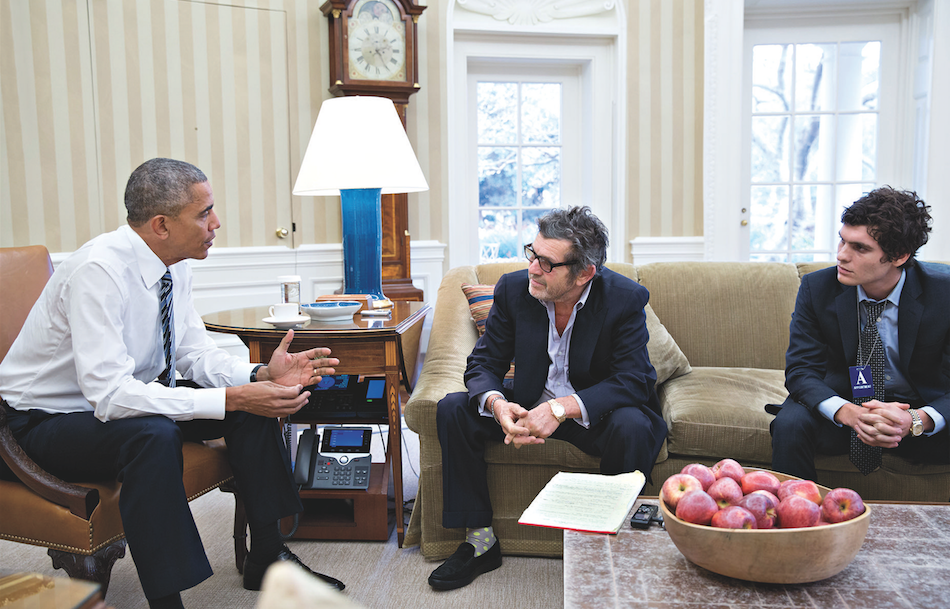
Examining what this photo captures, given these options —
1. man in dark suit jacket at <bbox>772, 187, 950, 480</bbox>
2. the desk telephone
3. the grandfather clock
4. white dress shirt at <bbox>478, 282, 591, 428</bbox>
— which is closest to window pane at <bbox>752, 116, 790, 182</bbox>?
the grandfather clock

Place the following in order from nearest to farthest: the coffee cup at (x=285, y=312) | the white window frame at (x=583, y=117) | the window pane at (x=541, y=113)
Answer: the coffee cup at (x=285, y=312) < the white window frame at (x=583, y=117) < the window pane at (x=541, y=113)

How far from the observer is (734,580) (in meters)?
1.15

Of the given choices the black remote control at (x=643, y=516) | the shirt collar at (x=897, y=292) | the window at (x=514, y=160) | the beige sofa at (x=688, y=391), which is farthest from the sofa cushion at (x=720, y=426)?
the window at (x=514, y=160)

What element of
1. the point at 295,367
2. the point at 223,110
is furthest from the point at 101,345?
the point at 223,110

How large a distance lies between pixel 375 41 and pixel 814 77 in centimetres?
249

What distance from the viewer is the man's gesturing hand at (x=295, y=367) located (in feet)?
6.17

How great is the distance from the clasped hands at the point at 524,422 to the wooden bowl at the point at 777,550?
0.75m

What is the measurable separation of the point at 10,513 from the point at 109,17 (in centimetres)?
272

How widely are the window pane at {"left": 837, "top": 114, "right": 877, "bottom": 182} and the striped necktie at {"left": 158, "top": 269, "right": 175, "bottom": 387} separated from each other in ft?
12.4

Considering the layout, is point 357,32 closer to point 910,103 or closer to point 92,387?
point 92,387

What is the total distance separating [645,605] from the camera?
1.07 metres

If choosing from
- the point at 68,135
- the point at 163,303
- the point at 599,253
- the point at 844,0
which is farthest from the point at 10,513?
the point at 844,0

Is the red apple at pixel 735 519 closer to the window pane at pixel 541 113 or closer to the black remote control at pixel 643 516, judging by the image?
the black remote control at pixel 643 516

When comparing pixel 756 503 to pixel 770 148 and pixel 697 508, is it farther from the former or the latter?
pixel 770 148
